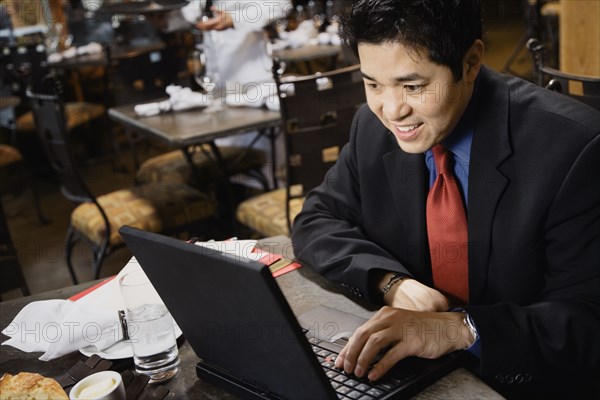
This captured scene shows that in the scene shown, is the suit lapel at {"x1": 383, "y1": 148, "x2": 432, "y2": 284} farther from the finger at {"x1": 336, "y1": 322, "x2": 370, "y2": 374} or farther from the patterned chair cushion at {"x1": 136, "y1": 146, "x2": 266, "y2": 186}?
the patterned chair cushion at {"x1": 136, "y1": 146, "x2": 266, "y2": 186}

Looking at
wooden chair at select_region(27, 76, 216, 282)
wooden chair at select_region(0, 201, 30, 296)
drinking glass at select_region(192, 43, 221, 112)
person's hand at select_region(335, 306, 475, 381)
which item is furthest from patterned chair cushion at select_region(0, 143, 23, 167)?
person's hand at select_region(335, 306, 475, 381)

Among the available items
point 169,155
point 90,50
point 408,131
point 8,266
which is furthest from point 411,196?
point 90,50

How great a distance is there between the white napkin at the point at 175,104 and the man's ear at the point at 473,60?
2277 millimetres

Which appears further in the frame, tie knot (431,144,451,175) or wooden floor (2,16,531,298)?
wooden floor (2,16,531,298)

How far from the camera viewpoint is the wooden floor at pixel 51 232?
401 cm

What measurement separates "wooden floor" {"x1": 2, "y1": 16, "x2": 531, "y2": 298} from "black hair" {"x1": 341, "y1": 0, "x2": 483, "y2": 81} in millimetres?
1959

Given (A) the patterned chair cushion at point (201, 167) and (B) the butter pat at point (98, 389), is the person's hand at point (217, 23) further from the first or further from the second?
(B) the butter pat at point (98, 389)

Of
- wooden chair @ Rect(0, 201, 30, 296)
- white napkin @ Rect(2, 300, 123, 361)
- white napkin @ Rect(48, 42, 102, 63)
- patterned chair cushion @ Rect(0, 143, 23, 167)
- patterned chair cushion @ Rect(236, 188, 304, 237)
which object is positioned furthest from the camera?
white napkin @ Rect(48, 42, 102, 63)

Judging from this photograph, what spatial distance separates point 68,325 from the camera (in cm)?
136

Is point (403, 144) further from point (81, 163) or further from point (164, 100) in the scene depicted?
point (81, 163)

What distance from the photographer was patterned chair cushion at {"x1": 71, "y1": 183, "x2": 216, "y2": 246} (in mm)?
3180

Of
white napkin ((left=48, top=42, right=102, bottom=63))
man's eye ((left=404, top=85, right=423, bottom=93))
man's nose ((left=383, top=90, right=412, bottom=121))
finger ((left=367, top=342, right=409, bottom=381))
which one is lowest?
finger ((left=367, top=342, right=409, bottom=381))

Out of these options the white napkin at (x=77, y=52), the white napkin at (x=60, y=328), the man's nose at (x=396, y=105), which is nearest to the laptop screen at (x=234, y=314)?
the white napkin at (x=60, y=328)

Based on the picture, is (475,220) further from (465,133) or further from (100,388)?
(100,388)
